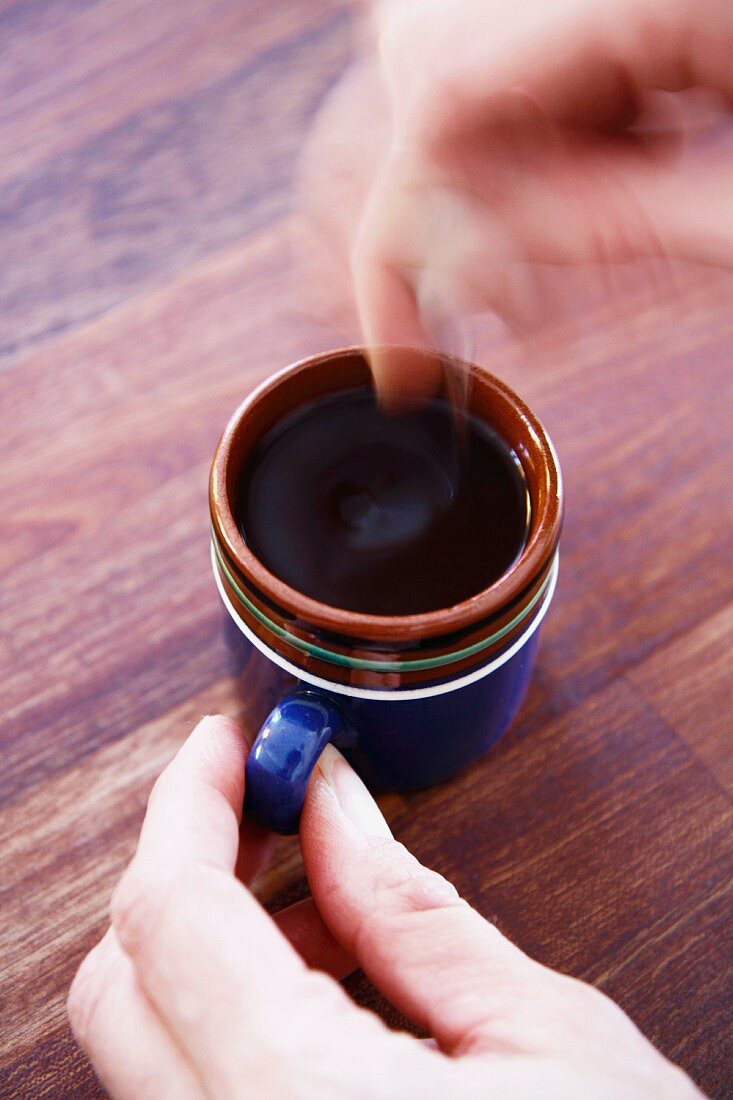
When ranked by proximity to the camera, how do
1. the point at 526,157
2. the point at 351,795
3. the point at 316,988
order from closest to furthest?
the point at 316,988
the point at 351,795
the point at 526,157

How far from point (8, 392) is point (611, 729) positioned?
53 centimetres

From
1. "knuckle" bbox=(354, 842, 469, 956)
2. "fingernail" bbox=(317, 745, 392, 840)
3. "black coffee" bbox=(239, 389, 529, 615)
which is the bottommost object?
"knuckle" bbox=(354, 842, 469, 956)

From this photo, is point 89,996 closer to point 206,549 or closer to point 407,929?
point 407,929

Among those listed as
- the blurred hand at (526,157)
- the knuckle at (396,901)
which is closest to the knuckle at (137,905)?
the knuckle at (396,901)

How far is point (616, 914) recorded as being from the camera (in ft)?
1.97

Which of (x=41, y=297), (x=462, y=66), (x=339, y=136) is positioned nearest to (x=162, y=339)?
(x=41, y=297)

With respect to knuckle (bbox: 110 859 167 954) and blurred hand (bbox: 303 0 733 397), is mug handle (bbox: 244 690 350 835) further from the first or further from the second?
blurred hand (bbox: 303 0 733 397)

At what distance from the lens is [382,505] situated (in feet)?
1.99

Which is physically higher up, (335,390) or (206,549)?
(335,390)

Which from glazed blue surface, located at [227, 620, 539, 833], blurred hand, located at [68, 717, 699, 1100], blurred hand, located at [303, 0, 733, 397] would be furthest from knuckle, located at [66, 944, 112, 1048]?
blurred hand, located at [303, 0, 733, 397]

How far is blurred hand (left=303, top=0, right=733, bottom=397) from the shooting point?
596 mm

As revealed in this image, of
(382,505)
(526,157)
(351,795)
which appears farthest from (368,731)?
(526,157)

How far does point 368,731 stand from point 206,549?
235mm

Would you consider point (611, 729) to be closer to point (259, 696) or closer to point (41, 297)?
point (259, 696)
